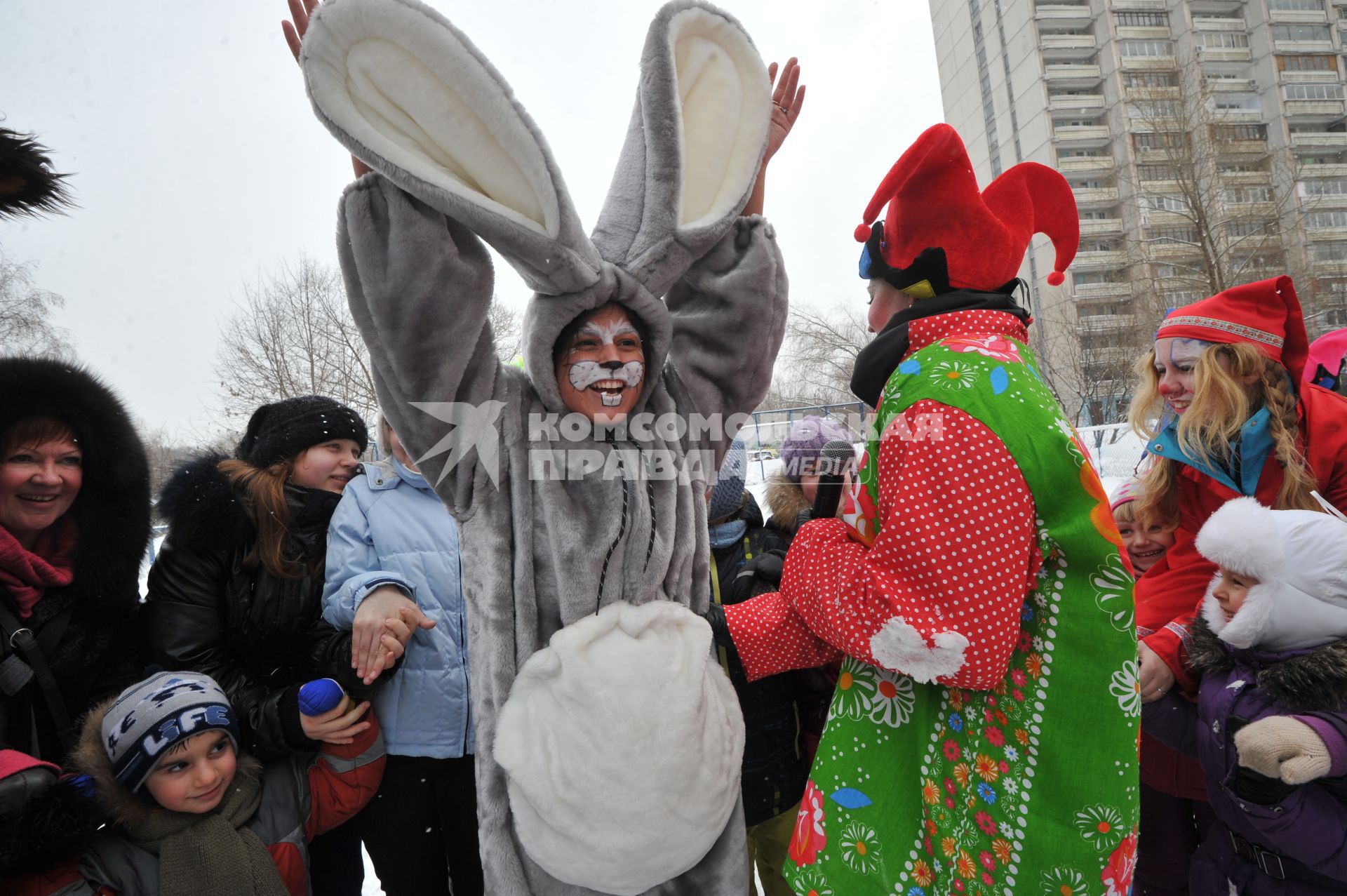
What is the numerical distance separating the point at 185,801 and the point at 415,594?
66cm

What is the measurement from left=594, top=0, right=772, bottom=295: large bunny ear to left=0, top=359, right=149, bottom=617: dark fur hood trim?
152 centimetres

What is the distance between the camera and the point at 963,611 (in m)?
1.08

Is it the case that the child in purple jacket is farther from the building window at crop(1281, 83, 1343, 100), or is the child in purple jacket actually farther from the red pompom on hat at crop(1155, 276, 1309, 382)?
the building window at crop(1281, 83, 1343, 100)

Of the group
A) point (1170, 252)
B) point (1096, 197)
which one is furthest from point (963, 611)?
point (1096, 197)

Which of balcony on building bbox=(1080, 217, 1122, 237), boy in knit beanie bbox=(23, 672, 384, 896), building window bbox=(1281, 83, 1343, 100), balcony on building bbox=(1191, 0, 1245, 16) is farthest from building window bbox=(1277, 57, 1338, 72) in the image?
boy in knit beanie bbox=(23, 672, 384, 896)

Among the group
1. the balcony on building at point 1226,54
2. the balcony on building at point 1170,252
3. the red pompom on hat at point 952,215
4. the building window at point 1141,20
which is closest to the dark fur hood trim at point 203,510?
the red pompom on hat at point 952,215

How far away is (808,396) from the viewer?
2605 centimetres

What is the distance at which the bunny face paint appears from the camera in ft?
4.22

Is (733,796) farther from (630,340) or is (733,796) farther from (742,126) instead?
(742,126)

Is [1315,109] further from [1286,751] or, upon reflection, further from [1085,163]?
[1286,751]

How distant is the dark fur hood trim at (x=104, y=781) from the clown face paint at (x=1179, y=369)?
302 centimetres

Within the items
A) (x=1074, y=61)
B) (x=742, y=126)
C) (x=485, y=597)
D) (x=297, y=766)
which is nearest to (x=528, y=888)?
(x=485, y=597)

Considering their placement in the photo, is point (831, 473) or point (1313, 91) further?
point (1313, 91)

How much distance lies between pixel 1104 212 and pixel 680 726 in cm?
3859
